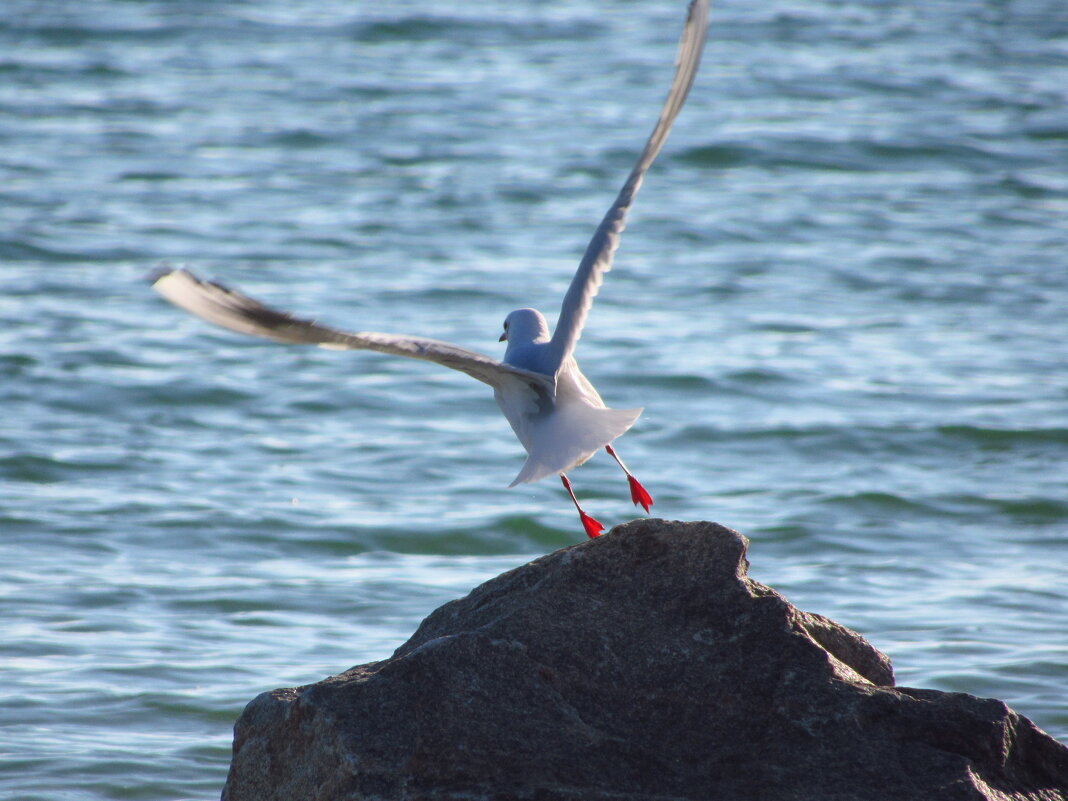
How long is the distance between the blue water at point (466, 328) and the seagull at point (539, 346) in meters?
1.92

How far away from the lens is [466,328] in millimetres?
12109

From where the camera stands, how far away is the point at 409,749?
3516mm

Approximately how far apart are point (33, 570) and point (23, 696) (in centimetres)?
169

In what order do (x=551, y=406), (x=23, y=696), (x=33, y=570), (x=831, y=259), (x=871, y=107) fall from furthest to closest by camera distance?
(x=871, y=107)
(x=831, y=259)
(x=33, y=570)
(x=23, y=696)
(x=551, y=406)

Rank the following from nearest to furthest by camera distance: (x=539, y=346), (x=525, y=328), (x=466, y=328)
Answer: (x=539, y=346) → (x=525, y=328) → (x=466, y=328)

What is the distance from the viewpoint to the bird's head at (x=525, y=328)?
17.5 ft

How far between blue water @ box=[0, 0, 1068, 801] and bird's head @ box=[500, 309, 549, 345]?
6.04ft

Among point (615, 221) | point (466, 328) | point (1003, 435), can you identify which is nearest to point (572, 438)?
point (615, 221)

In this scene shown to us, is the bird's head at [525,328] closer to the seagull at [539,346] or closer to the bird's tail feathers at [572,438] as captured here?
the seagull at [539,346]

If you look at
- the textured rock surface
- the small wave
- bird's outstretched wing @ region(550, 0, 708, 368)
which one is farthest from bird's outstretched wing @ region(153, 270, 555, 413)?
the small wave

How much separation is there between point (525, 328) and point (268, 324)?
170 centimetres

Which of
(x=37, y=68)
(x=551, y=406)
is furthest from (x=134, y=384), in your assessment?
(x=37, y=68)

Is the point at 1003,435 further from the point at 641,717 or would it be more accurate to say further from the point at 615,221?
the point at 641,717

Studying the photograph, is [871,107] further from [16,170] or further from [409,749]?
[409,749]
